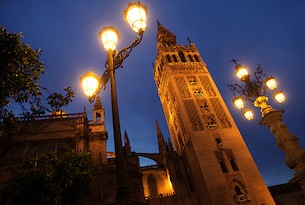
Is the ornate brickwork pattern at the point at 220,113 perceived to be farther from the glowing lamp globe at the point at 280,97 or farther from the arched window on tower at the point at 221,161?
the glowing lamp globe at the point at 280,97

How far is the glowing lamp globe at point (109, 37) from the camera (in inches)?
243

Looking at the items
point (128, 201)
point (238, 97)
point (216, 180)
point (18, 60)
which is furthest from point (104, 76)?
point (216, 180)

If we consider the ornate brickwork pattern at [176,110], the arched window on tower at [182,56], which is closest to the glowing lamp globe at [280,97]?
the ornate brickwork pattern at [176,110]

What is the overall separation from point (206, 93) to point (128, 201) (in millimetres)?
32294

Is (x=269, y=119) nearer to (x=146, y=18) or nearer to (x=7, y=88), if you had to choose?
(x=146, y=18)

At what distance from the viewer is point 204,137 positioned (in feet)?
94.7

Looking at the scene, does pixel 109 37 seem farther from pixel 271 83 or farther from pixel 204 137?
pixel 204 137

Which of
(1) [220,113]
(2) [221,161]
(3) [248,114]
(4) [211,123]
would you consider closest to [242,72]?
(3) [248,114]

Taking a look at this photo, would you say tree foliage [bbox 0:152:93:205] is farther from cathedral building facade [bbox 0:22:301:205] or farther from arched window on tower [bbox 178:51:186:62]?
arched window on tower [bbox 178:51:186:62]

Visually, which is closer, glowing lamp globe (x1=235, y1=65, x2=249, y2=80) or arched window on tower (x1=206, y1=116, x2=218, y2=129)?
glowing lamp globe (x1=235, y1=65, x2=249, y2=80)

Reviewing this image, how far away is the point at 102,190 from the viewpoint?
62.7 feet

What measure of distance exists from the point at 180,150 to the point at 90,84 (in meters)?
28.8

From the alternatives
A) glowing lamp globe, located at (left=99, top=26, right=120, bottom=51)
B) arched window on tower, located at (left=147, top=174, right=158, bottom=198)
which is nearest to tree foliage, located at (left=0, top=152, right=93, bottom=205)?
glowing lamp globe, located at (left=99, top=26, right=120, bottom=51)

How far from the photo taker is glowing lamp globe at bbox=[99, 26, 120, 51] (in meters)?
6.18
